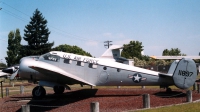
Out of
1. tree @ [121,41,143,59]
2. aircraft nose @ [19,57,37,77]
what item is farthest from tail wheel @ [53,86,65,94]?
tree @ [121,41,143,59]

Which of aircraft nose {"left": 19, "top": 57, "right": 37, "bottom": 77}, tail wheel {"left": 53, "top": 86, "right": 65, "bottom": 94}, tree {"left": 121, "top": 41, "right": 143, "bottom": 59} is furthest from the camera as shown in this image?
tree {"left": 121, "top": 41, "right": 143, "bottom": 59}

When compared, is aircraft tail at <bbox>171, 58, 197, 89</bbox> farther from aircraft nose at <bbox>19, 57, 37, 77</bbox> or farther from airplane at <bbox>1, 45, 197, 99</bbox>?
aircraft nose at <bbox>19, 57, 37, 77</bbox>

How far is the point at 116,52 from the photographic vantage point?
56281 mm

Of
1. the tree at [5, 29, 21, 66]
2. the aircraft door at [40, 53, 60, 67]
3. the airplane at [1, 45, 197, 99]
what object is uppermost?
the tree at [5, 29, 21, 66]

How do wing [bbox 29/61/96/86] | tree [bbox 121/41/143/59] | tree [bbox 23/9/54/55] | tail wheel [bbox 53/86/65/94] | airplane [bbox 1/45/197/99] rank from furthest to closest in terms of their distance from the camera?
tree [bbox 121/41/143/59] < tree [bbox 23/9/54/55] < tail wheel [bbox 53/86/65/94] < airplane [bbox 1/45/197/99] < wing [bbox 29/61/96/86]

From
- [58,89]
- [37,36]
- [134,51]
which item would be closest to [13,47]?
[37,36]

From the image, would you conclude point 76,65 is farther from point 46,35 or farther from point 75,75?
point 46,35

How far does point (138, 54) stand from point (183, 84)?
89.9 metres

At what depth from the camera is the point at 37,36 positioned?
56094mm

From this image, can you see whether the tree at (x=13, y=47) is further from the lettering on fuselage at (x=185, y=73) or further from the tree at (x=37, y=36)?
the lettering on fuselage at (x=185, y=73)

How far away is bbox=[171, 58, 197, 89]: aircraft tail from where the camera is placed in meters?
15.0

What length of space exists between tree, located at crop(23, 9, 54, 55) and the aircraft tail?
43.0 meters

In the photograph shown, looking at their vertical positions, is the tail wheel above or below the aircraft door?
below

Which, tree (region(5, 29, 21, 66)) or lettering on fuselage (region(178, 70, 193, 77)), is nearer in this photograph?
lettering on fuselage (region(178, 70, 193, 77))
